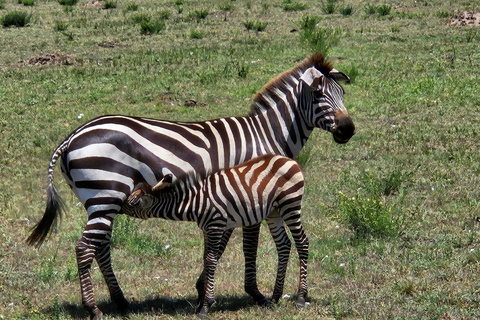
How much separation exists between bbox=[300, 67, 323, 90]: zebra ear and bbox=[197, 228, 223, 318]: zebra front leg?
178cm

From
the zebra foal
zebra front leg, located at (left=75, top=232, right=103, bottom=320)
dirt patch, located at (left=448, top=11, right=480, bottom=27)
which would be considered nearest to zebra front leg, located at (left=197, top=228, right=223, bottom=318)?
the zebra foal

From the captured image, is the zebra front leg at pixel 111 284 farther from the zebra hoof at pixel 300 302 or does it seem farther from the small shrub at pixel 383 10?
the small shrub at pixel 383 10

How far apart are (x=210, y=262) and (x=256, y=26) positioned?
14.4 meters

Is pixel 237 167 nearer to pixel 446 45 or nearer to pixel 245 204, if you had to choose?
pixel 245 204

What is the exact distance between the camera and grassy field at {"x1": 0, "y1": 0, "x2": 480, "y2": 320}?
22.2ft

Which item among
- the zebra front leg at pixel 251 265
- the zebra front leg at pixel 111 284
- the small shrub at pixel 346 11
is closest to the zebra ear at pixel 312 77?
the zebra front leg at pixel 251 265

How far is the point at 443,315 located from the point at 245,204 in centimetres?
201

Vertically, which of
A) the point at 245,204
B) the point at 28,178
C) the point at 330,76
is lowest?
the point at 28,178

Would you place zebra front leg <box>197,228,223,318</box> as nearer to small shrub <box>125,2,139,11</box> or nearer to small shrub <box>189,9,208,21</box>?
small shrub <box>189,9,208,21</box>

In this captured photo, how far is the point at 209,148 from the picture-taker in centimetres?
646

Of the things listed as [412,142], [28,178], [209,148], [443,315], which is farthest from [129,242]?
[412,142]

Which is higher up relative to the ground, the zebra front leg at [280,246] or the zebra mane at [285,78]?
the zebra mane at [285,78]

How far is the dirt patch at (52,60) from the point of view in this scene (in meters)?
16.4

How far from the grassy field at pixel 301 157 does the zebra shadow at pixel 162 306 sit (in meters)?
0.02
